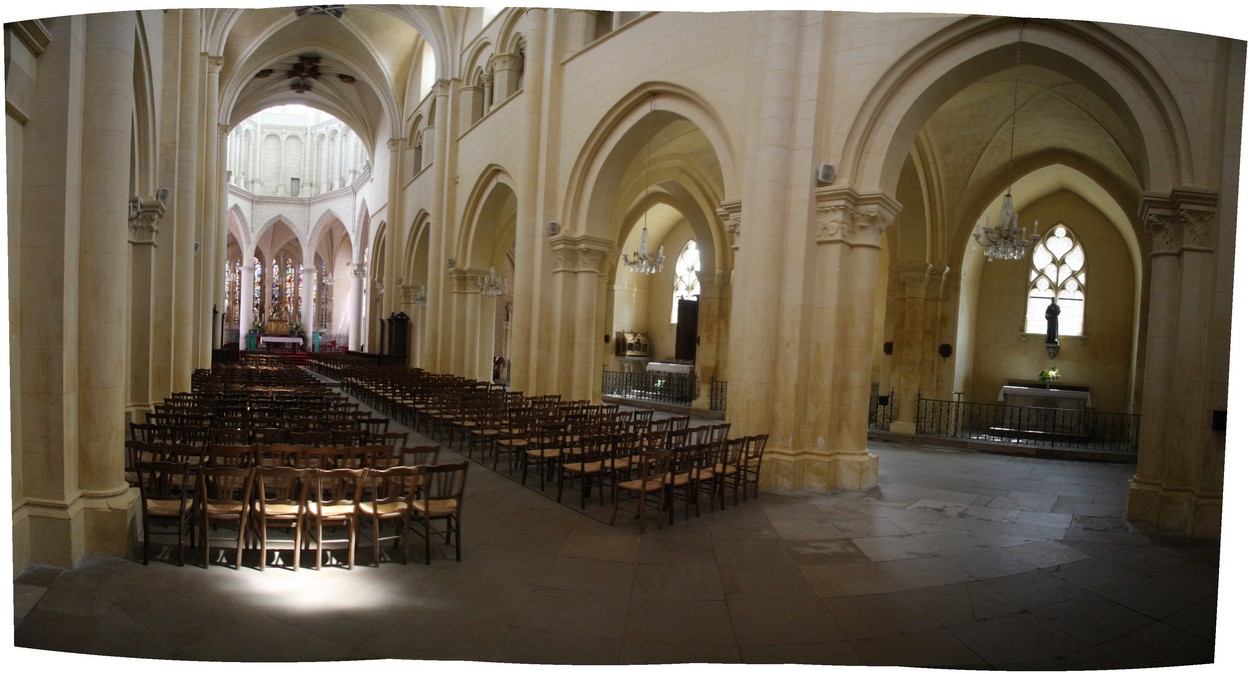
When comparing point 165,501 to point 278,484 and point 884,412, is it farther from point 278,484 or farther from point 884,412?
point 884,412

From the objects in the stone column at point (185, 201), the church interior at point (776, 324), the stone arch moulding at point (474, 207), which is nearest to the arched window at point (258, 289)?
the church interior at point (776, 324)

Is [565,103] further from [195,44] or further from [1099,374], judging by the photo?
[1099,374]

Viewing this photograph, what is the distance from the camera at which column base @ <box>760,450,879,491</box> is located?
924 centimetres

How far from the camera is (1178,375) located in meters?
6.69

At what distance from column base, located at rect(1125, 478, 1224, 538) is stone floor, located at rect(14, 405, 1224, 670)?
0.20 m

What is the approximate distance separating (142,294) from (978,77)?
499 inches

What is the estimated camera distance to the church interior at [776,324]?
15.3 ft

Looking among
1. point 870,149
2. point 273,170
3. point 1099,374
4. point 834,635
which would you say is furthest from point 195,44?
point 273,170

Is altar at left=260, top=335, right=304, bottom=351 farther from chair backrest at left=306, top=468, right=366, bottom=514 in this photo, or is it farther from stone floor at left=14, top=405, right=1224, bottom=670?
chair backrest at left=306, top=468, right=366, bottom=514

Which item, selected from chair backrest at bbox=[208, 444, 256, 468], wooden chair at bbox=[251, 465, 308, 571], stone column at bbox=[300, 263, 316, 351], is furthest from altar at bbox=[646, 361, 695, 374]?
stone column at bbox=[300, 263, 316, 351]

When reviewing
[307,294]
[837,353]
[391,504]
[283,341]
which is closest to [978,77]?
[837,353]

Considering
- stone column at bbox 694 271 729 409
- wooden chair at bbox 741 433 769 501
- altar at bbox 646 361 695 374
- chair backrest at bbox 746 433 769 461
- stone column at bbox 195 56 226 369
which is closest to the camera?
wooden chair at bbox 741 433 769 501

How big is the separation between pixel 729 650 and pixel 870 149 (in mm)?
7153

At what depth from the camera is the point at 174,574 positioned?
4875mm
